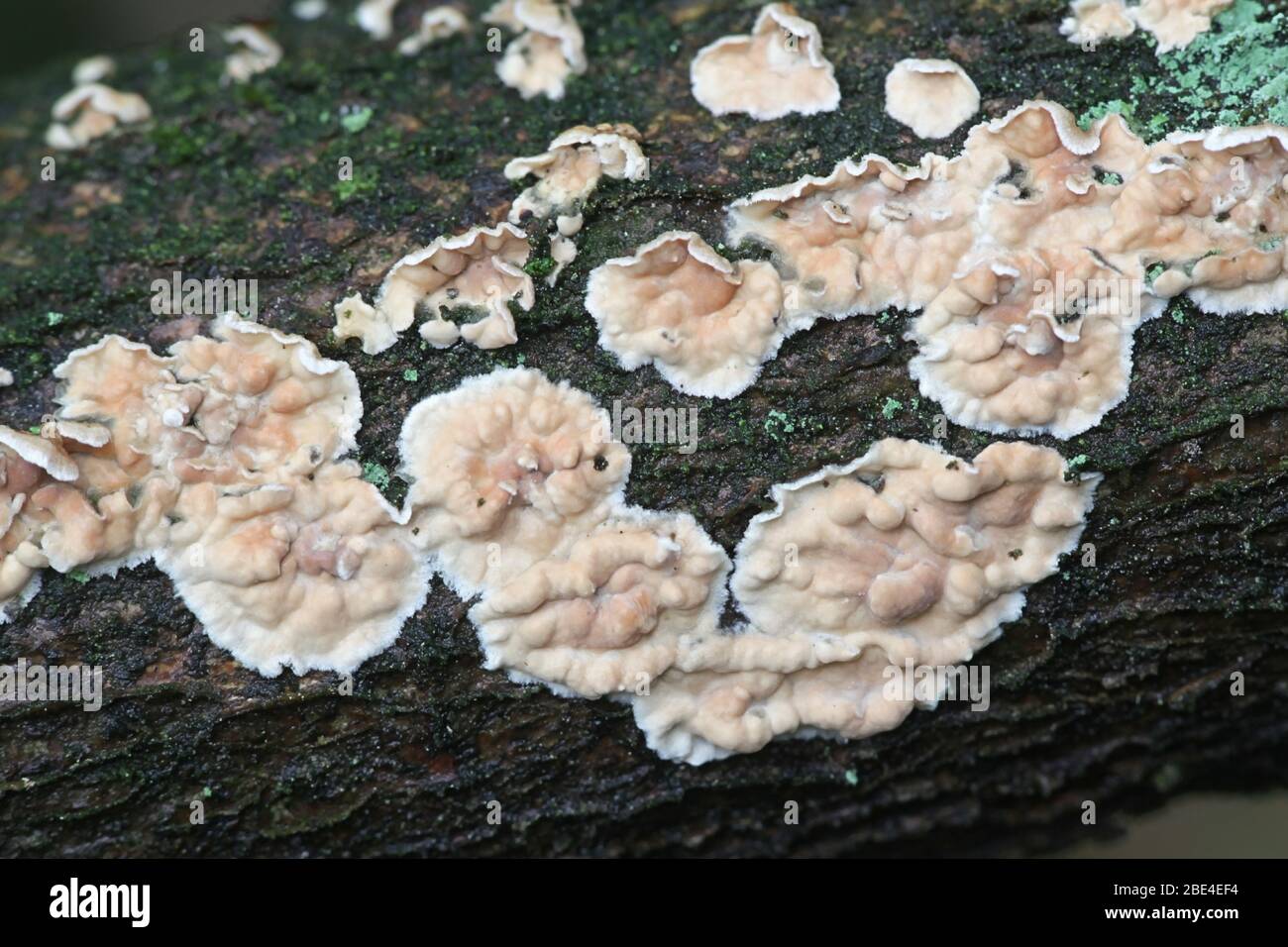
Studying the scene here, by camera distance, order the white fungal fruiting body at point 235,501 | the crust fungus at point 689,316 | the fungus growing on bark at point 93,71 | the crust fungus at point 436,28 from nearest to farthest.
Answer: the white fungal fruiting body at point 235,501
the crust fungus at point 689,316
the crust fungus at point 436,28
the fungus growing on bark at point 93,71

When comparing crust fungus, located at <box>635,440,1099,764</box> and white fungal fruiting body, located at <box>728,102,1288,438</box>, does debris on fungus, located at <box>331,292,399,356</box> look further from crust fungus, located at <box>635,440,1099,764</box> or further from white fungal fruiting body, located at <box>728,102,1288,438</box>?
crust fungus, located at <box>635,440,1099,764</box>

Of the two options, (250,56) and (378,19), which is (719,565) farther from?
(250,56)

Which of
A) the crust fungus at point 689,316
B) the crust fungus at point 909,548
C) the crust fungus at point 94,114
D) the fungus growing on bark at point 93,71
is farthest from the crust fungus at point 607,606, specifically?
the fungus growing on bark at point 93,71

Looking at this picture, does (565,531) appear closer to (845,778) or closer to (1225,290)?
(845,778)

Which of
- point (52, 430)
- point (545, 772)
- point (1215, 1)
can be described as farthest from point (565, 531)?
point (1215, 1)

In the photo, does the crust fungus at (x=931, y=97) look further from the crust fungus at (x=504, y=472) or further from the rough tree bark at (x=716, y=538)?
the crust fungus at (x=504, y=472)

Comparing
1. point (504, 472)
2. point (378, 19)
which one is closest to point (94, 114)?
point (378, 19)
